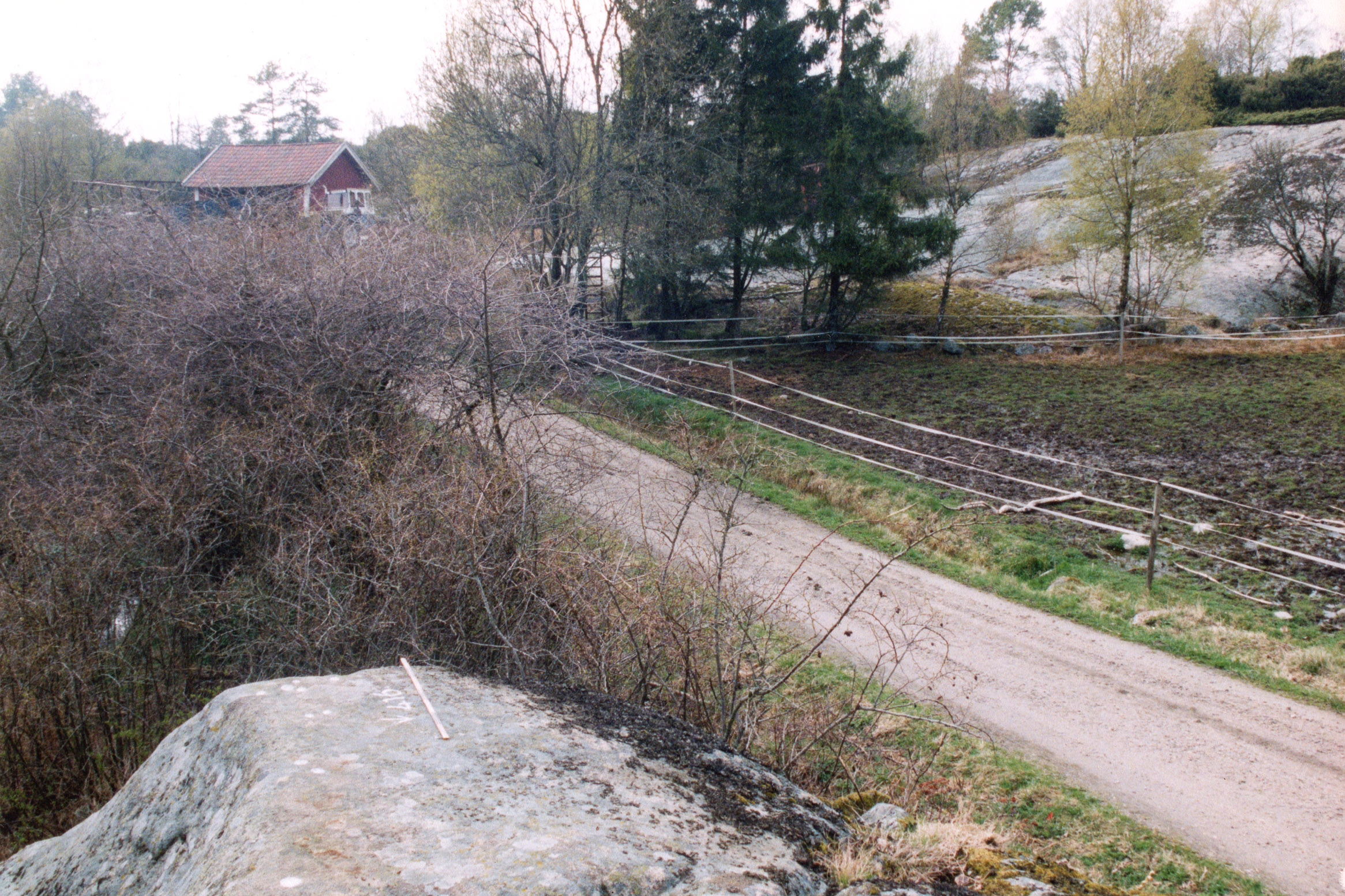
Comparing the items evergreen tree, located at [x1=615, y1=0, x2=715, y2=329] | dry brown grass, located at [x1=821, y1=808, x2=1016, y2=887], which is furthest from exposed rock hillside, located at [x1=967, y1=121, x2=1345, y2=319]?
dry brown grass, located at [x1=821, y1=808, x2=1016, y2=887]

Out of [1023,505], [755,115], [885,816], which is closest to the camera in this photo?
[885,816]

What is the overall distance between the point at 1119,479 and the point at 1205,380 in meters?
7.97

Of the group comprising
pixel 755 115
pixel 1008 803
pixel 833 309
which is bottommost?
pixel 1008 803

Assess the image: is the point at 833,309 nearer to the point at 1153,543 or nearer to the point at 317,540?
the point at 1153,543

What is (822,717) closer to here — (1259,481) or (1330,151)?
(1259,481)

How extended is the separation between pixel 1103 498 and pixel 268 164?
1200 inches

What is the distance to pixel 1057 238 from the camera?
23031mm

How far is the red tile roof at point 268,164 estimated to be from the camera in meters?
26.4

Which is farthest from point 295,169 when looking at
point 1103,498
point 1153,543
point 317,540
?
point 1153,543

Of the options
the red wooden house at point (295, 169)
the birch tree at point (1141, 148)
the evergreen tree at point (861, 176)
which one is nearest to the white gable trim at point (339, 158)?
the red wooden house at point (295, 169)

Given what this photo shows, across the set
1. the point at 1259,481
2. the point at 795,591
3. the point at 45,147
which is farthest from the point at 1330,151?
the point at 45,147

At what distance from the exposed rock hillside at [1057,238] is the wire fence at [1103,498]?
12.0 m

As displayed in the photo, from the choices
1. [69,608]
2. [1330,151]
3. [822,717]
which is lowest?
[822,717]

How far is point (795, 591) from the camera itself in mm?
8711
